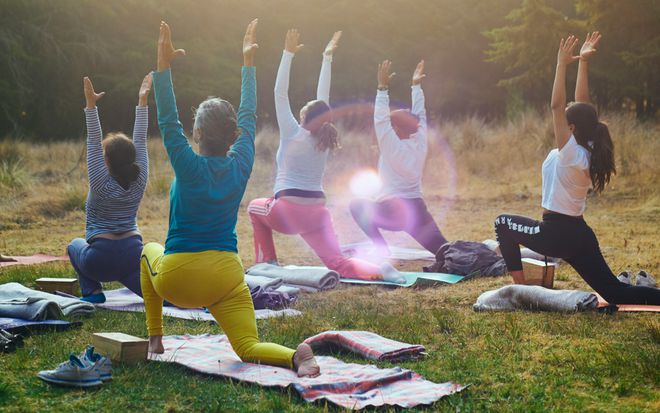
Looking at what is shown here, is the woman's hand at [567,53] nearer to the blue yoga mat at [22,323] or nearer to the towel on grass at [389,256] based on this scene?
the towel on grass at [389,256]

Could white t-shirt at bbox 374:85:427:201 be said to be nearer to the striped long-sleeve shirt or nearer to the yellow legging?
the striped long-sleeve shirt

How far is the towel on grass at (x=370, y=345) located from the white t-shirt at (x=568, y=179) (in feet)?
5.74

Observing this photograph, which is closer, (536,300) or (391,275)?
(536,300)

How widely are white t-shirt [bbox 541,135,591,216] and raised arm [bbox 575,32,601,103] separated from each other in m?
0.44

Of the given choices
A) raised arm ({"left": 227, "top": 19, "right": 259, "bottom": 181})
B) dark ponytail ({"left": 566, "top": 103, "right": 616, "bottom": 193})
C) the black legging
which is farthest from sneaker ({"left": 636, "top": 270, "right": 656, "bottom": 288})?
raised arm ({"left": 227, "top": 19, "right": 259, "bottom": 181})

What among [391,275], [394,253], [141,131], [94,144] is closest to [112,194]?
[94,144]

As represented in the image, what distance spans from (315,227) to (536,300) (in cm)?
226

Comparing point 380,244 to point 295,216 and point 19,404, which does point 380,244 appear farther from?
point 19,404

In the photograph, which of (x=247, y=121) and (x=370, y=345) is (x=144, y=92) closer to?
(x=247, y=121)

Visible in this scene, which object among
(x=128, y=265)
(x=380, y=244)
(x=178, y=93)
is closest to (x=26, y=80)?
(x=178, y=93)

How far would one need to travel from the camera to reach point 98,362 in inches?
129

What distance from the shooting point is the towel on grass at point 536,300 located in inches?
187

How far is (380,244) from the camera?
7582 mm

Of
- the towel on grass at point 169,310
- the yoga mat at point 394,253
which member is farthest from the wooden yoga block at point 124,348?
the yoga mat at point 394,253
